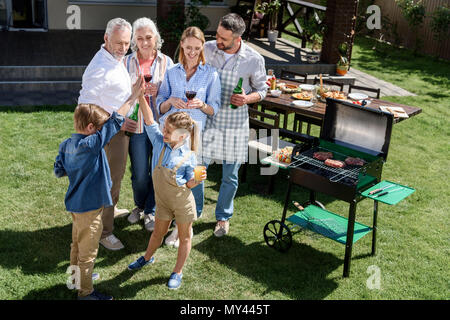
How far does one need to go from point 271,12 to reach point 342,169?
10574 mm

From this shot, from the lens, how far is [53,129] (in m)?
7.99

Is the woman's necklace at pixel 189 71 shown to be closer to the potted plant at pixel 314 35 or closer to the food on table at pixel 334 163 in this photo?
the food on table at pixel 334 163

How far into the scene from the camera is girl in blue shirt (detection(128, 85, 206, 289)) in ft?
13.8

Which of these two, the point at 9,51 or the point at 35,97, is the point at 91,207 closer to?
the point at 35,97

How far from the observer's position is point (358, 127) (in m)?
5.10

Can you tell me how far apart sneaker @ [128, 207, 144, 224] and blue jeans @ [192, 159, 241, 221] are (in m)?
0.70

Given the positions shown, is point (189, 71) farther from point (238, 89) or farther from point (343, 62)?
point (343, 62)

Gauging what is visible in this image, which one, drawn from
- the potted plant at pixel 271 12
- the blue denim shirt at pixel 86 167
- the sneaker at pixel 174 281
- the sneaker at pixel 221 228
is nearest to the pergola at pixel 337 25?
the potted plant at pixel 271 12

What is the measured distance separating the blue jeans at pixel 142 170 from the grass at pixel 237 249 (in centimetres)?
30

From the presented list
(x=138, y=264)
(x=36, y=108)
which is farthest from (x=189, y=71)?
(x=36, y=108)

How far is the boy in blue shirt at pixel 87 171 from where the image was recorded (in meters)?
3.94
